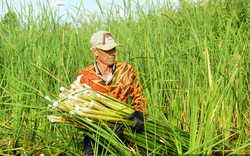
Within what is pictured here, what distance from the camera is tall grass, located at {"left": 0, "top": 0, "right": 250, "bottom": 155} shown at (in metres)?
1.36

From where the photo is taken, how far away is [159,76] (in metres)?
1.24

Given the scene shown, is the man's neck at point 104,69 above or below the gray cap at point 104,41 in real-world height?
below

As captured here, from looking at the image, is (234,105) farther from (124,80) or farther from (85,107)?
(85,107)

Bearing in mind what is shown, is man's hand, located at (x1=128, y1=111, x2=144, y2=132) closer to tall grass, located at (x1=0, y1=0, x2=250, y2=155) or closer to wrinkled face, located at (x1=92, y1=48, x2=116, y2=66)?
tall grass, located at (x1=0, y1=0, x2=250, y2=155)

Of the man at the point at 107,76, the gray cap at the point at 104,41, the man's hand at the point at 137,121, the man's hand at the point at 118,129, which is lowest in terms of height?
the man's hand at the point at 118,129

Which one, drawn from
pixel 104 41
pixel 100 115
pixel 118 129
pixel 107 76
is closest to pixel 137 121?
pixel 118 129

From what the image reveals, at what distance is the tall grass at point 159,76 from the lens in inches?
53.6

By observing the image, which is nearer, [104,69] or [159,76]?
[159,76]

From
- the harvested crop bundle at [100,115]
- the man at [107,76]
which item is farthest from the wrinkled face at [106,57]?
the harvested crop bundle at [100,115]

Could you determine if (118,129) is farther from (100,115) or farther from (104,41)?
(104,41)

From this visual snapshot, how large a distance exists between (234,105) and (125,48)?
134cm

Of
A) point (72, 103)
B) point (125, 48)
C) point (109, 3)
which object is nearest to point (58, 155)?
point (72, 103)

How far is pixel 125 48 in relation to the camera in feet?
8.10

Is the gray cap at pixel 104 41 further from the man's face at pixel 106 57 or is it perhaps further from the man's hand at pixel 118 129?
the man's hand at pixel 118 129
